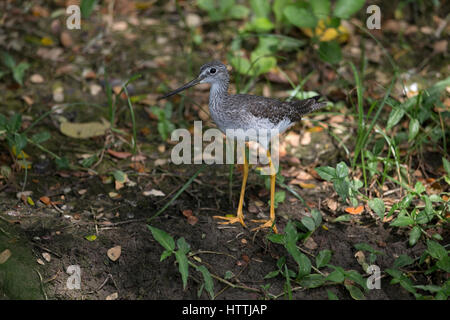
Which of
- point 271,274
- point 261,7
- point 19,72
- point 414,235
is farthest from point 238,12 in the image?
point 271,274

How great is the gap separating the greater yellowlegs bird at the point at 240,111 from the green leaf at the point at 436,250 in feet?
4.09

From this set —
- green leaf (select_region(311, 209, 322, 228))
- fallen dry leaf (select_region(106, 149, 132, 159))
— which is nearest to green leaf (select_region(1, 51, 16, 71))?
fallen dry leaf (select_region(106, 149, 132, 159))

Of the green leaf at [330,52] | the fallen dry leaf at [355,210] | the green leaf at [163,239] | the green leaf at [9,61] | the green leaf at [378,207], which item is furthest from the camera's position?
the green leaf at [9,61]

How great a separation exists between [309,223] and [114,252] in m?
1.64

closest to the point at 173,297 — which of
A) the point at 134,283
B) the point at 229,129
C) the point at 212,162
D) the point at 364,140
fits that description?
the point at 134,283

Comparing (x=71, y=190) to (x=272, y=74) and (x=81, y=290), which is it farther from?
(x=272, y=74)

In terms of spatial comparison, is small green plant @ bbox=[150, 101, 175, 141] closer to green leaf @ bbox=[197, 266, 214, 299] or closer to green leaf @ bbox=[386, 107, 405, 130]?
green leaf @ bbox=[197, 266, 214, 299]

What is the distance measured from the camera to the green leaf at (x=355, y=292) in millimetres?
3796

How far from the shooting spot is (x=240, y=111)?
170 inches

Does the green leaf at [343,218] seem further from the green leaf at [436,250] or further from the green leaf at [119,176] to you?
the green leaf at [119,176]

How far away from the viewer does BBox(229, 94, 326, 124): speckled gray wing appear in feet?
14.3

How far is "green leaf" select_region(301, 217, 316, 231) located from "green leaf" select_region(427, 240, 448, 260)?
0.91 metres

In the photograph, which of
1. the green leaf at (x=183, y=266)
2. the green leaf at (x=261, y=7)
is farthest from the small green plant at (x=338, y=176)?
the green leaf at (x=261, y=7)

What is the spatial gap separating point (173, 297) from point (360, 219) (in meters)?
1.91
